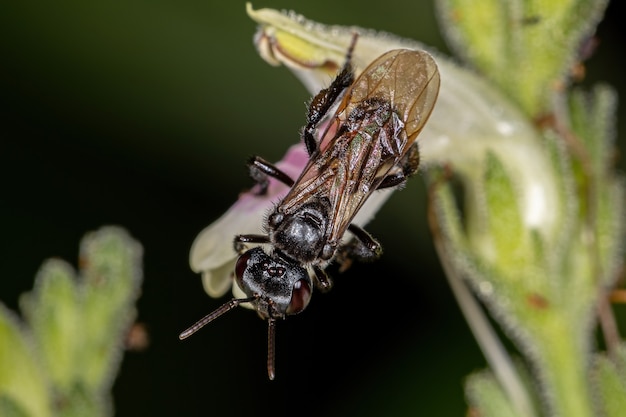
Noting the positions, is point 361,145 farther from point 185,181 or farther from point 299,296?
point 185,181

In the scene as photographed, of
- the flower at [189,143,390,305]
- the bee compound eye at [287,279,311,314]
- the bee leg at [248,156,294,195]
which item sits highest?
the bee leg at [248,156,294,195]

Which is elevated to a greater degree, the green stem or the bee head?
the bee head

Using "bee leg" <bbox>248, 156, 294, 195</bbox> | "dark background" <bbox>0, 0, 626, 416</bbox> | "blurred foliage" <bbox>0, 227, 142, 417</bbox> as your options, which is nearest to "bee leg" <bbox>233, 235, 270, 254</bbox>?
"bee leg" <bbox>248, 156, 294, 195</bbox>

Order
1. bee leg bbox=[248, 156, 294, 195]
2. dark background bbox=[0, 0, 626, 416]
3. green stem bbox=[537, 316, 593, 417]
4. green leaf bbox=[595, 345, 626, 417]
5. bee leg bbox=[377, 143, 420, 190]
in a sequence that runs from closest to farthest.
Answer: green leaf bbox=[595, 345, 626, 417]
green stem bbox=[537, 316, 593, 417]
bee leg bbox=[377, 143, 420, 190]
bee leg bbox=[248, 156, 294, 195]
dark background bbox=[0, 0, 626, 416]

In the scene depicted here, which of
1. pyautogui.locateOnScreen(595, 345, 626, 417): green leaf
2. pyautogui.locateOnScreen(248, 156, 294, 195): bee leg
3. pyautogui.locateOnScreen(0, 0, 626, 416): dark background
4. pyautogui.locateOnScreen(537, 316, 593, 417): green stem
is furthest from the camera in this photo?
pyautogui.locateOnScreen(0, 0, 626, 416): dark background

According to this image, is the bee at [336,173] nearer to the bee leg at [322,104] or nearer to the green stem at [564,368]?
the bee leg at [322,104]

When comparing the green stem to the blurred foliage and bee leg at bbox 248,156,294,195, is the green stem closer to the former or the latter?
bee leg at bbox 248,156,294,195

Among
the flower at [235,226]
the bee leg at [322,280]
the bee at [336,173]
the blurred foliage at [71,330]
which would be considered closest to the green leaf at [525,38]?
the bee at [336,173]
